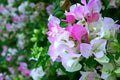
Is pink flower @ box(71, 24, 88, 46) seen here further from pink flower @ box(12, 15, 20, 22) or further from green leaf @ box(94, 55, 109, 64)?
pink flower @ box(12, 15, 20, 22)

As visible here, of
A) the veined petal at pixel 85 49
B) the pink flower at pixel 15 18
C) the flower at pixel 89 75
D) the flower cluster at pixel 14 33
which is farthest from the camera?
the pink flower at pixel 15 18

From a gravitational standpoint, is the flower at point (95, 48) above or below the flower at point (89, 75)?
above

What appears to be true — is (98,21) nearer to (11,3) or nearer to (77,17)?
(77,17)

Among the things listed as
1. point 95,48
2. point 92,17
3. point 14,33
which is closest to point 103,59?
point 95,48

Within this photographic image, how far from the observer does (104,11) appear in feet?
6.05

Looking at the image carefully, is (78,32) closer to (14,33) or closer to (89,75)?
(89,75)

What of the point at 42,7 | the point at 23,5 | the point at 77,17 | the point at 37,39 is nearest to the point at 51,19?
the point at 77,17

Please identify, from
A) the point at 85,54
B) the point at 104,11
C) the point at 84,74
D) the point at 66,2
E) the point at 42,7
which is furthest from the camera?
the point at 42,7

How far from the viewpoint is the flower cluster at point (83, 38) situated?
1.37m

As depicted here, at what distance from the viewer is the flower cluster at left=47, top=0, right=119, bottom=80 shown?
54.0 inches

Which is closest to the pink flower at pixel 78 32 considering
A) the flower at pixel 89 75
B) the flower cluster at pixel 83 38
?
the flower cluster at pixel 83 38

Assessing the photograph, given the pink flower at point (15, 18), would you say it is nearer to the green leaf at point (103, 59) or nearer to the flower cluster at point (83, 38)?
the flower cluster at point (83, 38)

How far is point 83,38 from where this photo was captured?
140 cm

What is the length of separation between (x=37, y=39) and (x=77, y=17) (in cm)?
77
